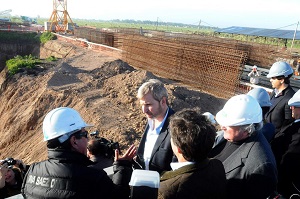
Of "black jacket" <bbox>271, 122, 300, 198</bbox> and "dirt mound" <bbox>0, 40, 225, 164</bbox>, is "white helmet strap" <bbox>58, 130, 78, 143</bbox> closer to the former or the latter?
"black jacket" <bbox>271, 122, 300, 198</bbox>

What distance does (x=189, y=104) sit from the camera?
29.9 feet

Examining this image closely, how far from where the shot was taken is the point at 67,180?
211 cm

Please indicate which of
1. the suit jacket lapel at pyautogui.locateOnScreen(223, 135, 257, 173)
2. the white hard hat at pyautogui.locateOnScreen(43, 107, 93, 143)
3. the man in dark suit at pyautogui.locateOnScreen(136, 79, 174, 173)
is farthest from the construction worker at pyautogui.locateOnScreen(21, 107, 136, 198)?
the suit jacket lapel at pyautogui.locateOnScreen(223, 135, 257, 173)

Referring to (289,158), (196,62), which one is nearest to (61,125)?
(289,158)

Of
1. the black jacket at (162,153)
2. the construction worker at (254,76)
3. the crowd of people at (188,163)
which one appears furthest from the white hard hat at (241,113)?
the construction worker at (254,76)

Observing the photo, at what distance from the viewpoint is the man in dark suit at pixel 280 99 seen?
378 centimetres

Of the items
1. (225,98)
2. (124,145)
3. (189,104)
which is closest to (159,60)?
(225,98)

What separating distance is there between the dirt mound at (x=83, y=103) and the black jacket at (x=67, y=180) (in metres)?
4.35

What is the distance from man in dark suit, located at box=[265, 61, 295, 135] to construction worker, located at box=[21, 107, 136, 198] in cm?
226

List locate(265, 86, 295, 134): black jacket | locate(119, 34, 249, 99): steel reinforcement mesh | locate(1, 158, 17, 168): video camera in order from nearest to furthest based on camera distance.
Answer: locate(1, 158, 17, 168): video camera < locate(265, 86, 295, 134): black jacket < locate(119, 34, 249, 99): steel reinforcement mesh

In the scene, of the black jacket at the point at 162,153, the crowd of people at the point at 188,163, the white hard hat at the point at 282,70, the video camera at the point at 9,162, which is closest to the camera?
the crowd of people at the point at 188,163

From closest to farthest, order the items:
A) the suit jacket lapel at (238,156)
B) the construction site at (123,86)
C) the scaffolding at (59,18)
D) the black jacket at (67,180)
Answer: the black jacket at (67,180) → the suit jacket lapel at (238,156) → the construction site at (123,86) → the scaffolding at (59,18)

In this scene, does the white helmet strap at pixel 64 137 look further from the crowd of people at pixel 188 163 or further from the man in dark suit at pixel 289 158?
the man in dark suit at pixel 289 158

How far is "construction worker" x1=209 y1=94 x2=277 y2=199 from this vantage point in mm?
2178
